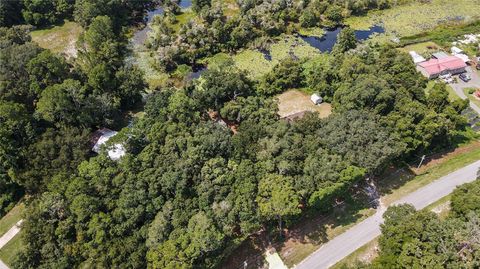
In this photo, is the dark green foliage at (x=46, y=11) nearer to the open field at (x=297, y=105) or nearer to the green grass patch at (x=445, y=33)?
the open field at (x=297, y=105)

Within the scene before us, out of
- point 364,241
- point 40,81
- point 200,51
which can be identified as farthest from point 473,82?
point 40,81

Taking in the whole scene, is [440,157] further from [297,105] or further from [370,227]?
[297,105]

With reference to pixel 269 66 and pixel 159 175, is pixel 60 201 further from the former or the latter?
pixel 269 66

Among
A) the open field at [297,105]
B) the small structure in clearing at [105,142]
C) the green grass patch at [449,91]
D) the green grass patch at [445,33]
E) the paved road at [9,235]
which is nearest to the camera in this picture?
the paved road at [9,235]

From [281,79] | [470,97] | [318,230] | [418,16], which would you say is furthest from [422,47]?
[318,230]

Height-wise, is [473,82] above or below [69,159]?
below

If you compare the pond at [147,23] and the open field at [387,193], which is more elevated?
the pond at [147,23]

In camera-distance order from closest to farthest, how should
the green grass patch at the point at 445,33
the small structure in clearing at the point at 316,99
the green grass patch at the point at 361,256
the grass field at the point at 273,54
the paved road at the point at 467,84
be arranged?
the green grass patch at the point at 361,256, the small structure in clearing at the point at 316,99, the paved road at the point at 467,84, the grass field at the point at 273,54, the green grass patch at the point at 445,33

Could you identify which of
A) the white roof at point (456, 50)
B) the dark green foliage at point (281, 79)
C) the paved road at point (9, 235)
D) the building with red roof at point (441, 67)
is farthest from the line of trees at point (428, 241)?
the white roof at point (456, 50)
